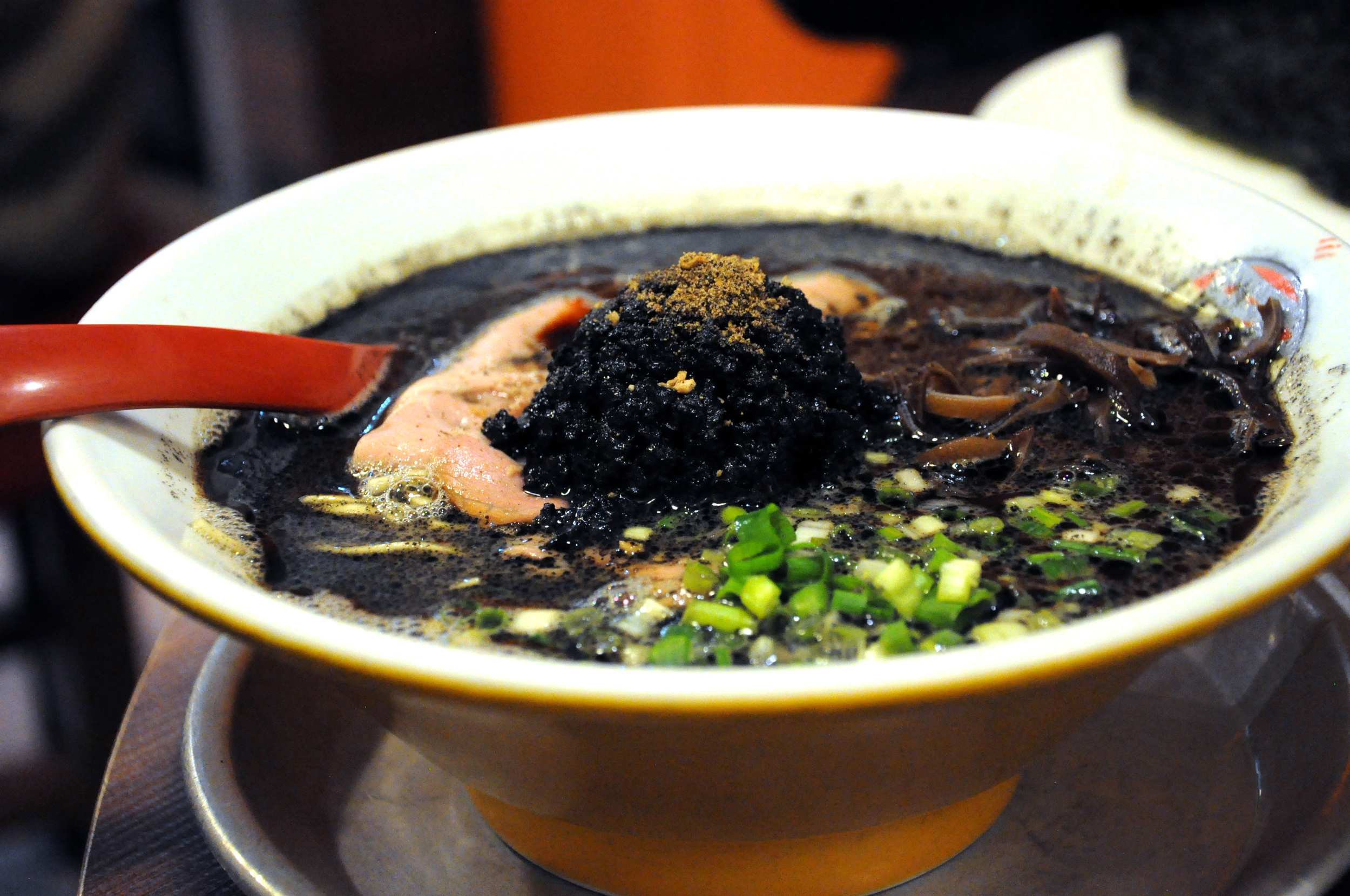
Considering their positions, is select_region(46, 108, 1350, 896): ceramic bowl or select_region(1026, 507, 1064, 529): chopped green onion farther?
select_region(1026, 507, 1064, 529): chopped green onion

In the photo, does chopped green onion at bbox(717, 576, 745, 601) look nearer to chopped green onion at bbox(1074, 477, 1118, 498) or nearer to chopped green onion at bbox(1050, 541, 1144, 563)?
chopped green onion at bbox(1050, 541, 1144, 563)

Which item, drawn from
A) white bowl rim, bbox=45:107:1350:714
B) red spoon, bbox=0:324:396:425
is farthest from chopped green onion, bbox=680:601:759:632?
red spoon, bbox=0:324:396:425

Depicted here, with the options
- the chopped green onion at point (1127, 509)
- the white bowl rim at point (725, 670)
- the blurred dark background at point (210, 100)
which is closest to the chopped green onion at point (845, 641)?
the white bowl rim at point (725, 670)

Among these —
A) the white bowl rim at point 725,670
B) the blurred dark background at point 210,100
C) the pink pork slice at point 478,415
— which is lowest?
the blurred dark background at point 210,100

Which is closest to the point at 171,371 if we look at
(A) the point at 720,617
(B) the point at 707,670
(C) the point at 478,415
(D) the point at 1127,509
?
(C) the point at 478,415

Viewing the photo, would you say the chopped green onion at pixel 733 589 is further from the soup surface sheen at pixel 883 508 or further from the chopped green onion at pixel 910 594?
the chopped green onion at pixel 910 594

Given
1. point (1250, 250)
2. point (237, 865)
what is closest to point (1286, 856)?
point (1250, 250)

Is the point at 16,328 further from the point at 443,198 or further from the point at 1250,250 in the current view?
the point at 1250,250
